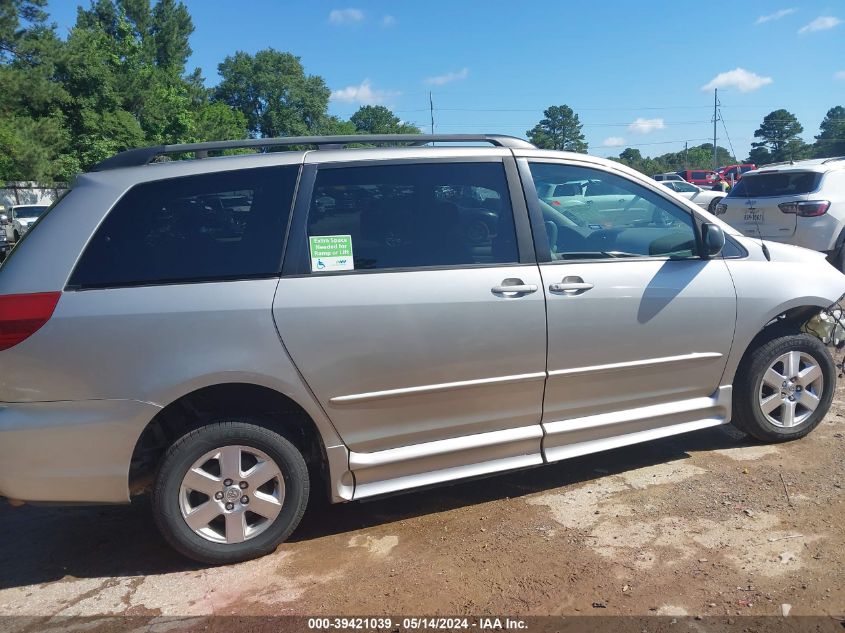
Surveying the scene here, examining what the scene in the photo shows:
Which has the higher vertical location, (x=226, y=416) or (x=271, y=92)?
(x=271, y=92)

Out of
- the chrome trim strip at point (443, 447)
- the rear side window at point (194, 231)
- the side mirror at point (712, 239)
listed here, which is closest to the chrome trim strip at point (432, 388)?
the chrome trim strip at point (443, 447)

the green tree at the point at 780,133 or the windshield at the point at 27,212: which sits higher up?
the green tree at the point at 780,133

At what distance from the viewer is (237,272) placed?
3184mm

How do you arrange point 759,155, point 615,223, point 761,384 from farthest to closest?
point 759,155, point 761,384, point 615,223

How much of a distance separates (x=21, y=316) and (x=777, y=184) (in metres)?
9.16

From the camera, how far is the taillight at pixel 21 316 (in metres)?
2.89

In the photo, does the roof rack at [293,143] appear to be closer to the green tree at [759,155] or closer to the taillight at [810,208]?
the taillight at [810,208]

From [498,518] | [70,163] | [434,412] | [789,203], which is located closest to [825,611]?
[498,518]

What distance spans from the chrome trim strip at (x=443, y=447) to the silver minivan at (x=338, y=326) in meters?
0.01

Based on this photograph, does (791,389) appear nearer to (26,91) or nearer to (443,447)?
(443,447)

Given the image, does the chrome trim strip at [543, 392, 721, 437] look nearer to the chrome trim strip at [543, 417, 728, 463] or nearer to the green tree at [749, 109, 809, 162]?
the chrome trim strip at [543, 417, 728, 463]

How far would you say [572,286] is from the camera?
11.8 ft

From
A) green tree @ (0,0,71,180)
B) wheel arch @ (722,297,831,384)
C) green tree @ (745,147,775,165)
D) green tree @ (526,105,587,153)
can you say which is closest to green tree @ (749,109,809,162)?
green tree @ (745,147,775,165)

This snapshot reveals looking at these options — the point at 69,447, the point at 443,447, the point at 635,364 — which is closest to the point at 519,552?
the point at 443,447
